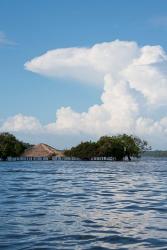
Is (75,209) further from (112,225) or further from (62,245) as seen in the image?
(62,245)

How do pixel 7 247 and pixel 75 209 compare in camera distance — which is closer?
pixel 7 247

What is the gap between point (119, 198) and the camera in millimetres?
34188

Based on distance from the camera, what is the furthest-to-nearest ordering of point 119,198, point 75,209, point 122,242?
point 119,198
point 75,209
point 122,242

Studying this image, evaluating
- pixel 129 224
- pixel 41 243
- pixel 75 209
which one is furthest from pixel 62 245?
pixel 75 209

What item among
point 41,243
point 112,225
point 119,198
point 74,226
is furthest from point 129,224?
point 119,198

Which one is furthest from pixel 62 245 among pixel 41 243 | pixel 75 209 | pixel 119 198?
pixel 119 198

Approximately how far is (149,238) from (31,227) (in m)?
4.90

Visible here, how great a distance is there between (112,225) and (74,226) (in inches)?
62.7

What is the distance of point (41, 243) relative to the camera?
1748cm

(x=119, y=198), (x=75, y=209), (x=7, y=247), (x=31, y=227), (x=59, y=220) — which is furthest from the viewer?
(x=119, y=198)

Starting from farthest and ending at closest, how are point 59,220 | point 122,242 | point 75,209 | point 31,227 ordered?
point 75,209
point 59,220
point 31,227
point 122,242

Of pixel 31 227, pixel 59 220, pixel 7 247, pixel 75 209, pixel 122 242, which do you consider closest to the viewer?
pixel 7 247

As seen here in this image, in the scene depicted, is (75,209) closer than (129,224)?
No

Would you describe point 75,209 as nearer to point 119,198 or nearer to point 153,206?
point 153,206
